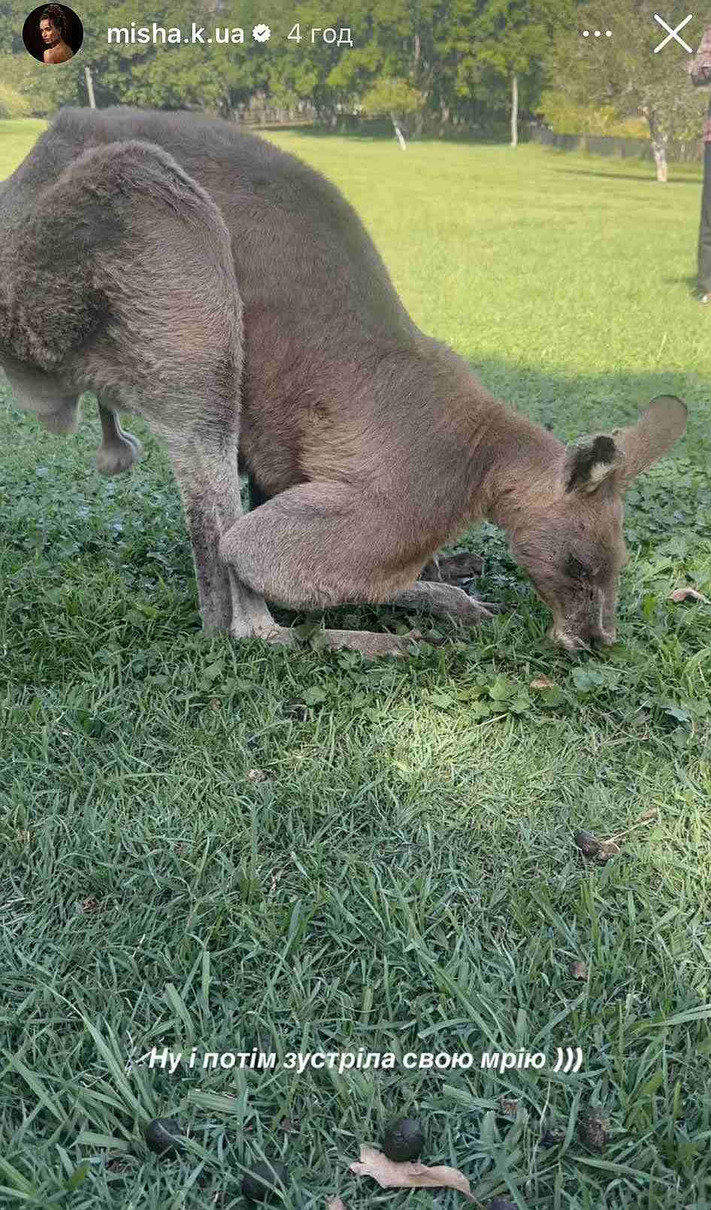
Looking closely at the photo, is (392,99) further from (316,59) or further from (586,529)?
(586,529)

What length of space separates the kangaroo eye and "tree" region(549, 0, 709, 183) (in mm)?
2595

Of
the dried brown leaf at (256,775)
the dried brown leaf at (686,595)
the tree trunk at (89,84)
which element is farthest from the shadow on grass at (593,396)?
the dried brown leaf at (256,775)

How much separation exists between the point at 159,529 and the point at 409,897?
2517mm

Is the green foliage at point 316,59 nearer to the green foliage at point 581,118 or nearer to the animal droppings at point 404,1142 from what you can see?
the green foliage at point 581,118

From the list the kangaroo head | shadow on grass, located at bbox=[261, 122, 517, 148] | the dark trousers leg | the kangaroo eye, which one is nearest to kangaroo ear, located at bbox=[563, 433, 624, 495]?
the kangaroo head

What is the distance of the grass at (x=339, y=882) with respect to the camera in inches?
72.7

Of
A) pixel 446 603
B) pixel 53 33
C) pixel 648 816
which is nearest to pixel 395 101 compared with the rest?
pixel 53 33

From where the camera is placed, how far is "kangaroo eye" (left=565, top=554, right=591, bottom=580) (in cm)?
333

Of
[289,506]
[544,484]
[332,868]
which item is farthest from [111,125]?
[332,868]

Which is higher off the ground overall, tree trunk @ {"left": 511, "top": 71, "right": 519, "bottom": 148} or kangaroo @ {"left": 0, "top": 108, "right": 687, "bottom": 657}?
tree trunk @ {"left": 511, "top": 71, "right": 519, "bottom": 148}

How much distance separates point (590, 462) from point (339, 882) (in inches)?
61.8

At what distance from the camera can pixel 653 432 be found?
327 cm

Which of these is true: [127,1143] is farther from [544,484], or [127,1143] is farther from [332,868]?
[544,484]

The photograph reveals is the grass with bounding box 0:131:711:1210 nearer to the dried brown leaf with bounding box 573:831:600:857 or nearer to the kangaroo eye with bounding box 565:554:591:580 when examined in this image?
the dried brown leaf with bounding box 573:831:600:857
